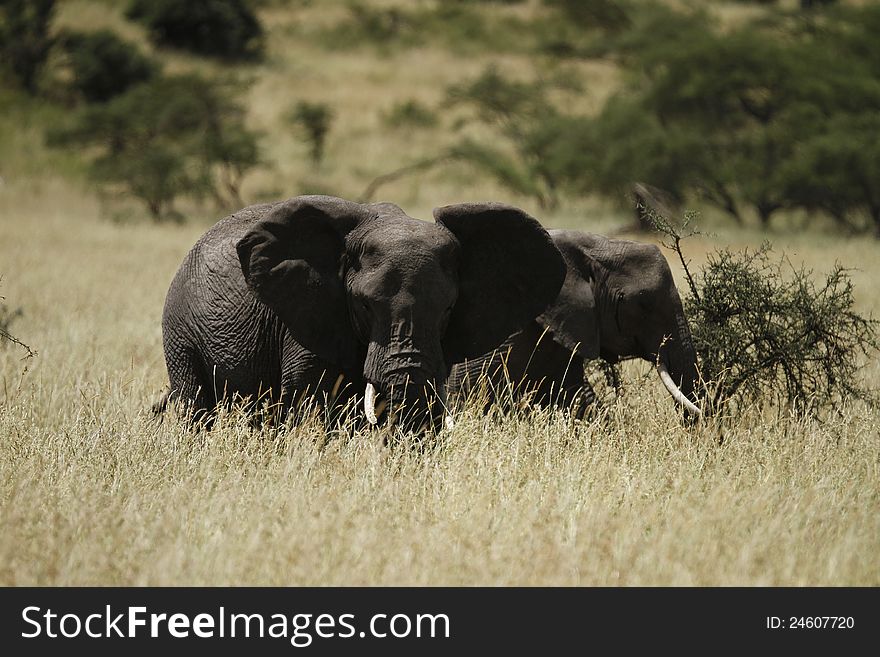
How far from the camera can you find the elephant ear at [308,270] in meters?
5.90

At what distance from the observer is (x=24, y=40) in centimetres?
3944

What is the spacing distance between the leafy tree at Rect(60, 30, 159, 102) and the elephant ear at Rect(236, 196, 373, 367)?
112ft

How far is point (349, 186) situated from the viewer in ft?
108

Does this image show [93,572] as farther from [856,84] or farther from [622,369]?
[856,84]

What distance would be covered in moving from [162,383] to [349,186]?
2513cm

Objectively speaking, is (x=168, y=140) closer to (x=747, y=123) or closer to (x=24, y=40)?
(x=24, y=40)

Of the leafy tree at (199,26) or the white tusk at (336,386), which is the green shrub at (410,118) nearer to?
the leafy tree at (199,26)

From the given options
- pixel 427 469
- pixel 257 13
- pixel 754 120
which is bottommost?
pixel 257 13

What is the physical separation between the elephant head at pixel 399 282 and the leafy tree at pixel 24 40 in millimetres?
36335

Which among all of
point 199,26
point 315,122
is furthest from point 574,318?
point 199,26

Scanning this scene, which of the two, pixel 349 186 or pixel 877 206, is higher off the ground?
pixel 877 206

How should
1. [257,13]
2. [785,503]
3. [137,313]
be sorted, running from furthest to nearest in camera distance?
[257,13] < [137,313] < [785,503]

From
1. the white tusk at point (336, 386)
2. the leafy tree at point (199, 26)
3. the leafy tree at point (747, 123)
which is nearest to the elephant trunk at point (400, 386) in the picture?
the white tusk at point (336, 386)
